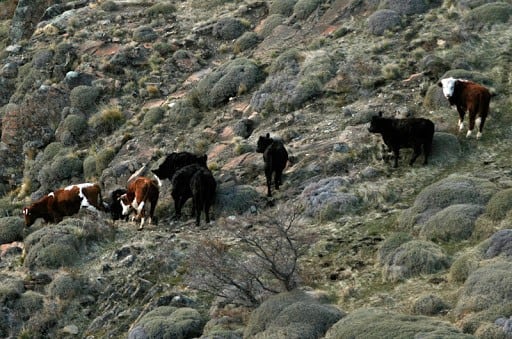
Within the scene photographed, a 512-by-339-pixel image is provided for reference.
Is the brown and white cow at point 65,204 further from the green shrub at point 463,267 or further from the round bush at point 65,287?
the green shrub at point 463,267

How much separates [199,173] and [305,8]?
50.5ft

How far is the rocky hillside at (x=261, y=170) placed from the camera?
16.7 metres

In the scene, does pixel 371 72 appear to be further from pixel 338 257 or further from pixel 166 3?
pixel 166 3

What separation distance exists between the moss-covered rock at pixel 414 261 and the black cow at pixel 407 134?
5597 millimetres

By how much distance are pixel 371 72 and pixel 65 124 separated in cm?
1251

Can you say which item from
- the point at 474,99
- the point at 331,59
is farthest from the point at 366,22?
the point at 474,99

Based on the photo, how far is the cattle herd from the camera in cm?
2294

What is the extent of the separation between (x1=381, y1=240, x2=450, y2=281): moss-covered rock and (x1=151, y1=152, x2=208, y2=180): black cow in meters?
9.10

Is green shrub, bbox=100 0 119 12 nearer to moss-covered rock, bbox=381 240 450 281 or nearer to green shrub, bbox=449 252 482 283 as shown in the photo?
moss-covered rock, bbox=381 240 450 281

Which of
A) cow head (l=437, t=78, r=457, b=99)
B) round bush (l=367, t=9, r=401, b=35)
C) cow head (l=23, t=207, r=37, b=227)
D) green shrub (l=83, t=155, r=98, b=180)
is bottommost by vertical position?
green shrub (l=83, t=155, r=98, b=180)

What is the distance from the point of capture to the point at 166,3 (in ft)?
139

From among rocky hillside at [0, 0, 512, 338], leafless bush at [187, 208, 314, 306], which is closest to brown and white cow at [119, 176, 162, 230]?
rocky hillside at [0, 0, 512, 338]

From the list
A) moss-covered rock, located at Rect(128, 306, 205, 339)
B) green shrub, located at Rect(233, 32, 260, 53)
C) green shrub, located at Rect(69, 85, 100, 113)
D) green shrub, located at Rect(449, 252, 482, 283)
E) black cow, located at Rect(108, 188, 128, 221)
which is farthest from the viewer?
green shrub, located at Rect(233, 32, 260, 53)

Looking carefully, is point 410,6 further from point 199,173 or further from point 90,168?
point 199,173
